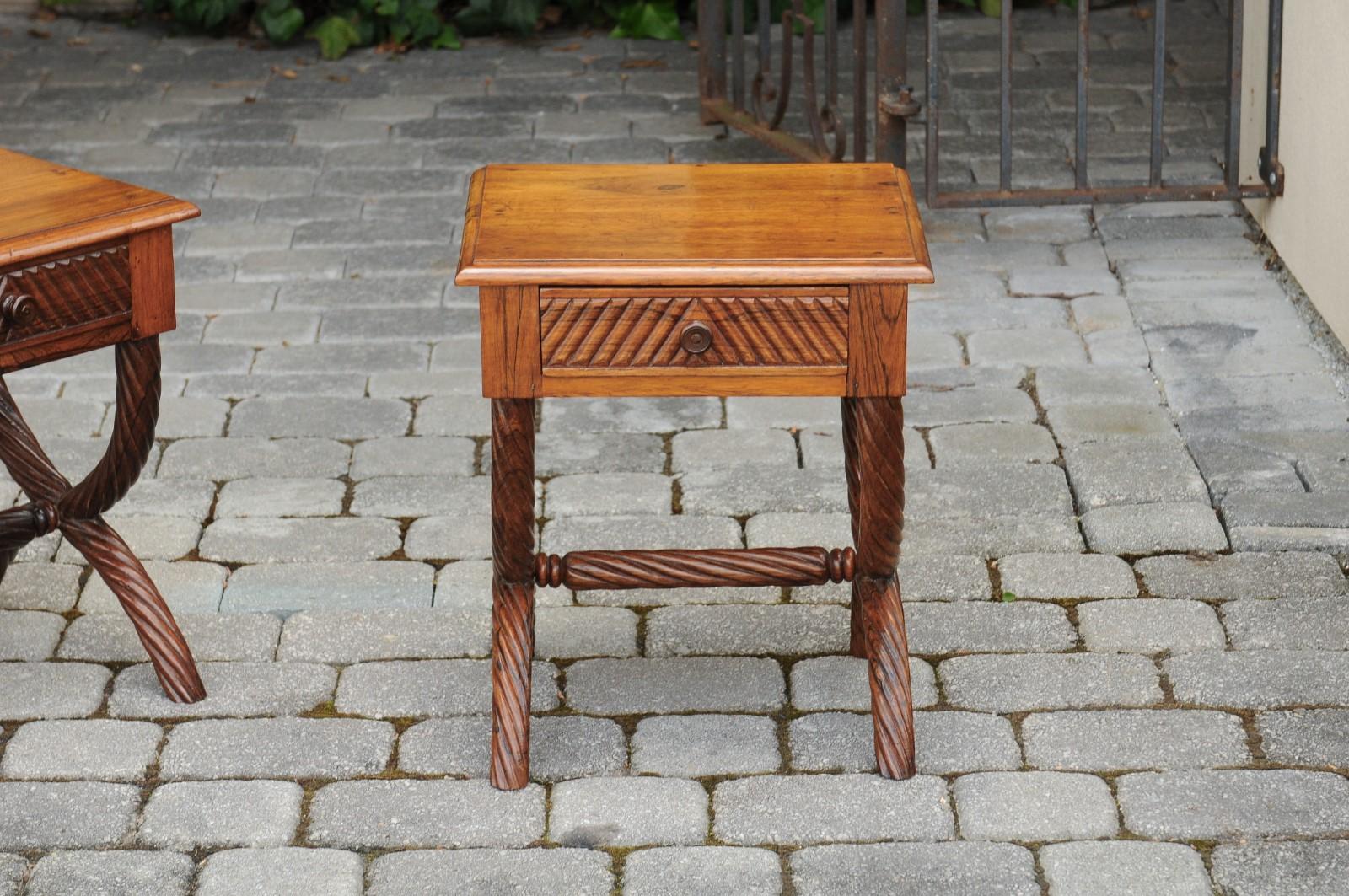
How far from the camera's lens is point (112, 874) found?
2615 millimetres

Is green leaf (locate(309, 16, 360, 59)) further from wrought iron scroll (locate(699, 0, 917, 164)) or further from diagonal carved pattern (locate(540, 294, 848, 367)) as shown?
diagonal carved pattern (locate(540, 294, 848, 367))

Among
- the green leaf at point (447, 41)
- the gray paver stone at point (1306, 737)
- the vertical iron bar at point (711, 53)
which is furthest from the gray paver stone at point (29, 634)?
the green leaf at point (447, 41)

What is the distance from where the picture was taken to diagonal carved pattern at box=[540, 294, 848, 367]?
2520 mm

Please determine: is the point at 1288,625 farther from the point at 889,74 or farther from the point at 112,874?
the point at 889,74

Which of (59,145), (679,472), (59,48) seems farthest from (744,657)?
(59,48)

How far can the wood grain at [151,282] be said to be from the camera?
107 inches

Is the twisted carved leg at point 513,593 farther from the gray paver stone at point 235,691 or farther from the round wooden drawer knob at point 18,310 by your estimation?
the round wooden drawer knob at point 18,310

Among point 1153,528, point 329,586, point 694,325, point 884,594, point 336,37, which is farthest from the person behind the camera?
point 336,37

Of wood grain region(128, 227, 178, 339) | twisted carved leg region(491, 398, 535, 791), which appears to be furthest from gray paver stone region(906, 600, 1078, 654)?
wood grain region(128, 227, 178, 339)

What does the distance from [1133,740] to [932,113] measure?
239 cm

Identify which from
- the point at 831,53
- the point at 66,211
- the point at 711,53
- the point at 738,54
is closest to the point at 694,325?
the point at 66,211

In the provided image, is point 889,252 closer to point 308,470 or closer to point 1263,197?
point 308,470

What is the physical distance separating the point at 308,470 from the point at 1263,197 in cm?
280

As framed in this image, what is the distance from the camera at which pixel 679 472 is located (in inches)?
153
